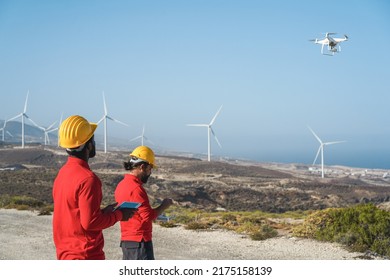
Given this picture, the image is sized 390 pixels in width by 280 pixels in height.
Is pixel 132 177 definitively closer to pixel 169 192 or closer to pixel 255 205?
pixel 255 205

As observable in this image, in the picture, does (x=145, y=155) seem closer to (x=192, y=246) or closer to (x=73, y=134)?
(x=73, y=134)

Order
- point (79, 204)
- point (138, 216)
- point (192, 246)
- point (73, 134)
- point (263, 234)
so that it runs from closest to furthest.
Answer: point (79, 204)
point (73, 134)
point (138, 216)
point (192, 246)
point (263, 234)

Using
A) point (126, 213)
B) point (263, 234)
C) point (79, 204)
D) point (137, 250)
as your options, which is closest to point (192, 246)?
point (263, 234)

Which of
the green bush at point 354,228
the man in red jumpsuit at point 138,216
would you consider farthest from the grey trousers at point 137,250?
the green bush at point 354,228

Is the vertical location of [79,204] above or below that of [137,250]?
above

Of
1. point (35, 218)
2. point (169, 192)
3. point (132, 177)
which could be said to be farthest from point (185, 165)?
point (132, 177)

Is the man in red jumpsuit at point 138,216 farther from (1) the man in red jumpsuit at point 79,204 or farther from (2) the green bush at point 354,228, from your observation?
(2) the green bush at point 354,228

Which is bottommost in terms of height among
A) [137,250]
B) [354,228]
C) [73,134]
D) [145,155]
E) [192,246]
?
[192,246]
